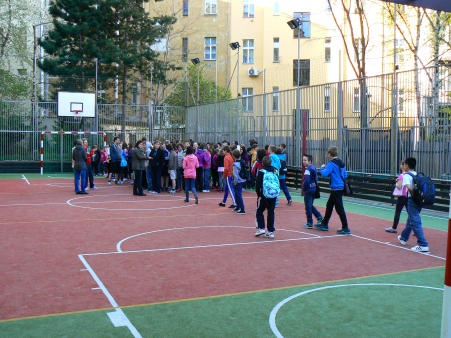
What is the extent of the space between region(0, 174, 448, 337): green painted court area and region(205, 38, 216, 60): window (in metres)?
33.2

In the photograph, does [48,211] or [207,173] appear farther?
[207,173]

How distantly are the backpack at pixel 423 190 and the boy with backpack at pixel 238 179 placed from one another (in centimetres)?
566

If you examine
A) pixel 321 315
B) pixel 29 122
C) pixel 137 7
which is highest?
pixel 137 7

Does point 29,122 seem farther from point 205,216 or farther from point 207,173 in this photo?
point 205,216

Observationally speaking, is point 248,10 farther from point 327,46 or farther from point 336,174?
point 336,174

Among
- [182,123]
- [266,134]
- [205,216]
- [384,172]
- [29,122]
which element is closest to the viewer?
[205,216]

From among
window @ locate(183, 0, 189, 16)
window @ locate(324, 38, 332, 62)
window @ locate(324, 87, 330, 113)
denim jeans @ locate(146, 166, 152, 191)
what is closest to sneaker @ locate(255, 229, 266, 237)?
window @ locate(324, 87, 330, 113)

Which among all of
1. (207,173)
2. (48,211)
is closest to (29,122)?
(207,173)

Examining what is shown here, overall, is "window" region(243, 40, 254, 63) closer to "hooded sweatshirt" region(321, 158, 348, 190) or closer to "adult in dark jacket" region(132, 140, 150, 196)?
"adult in dark jacket" region(132, 140, 150, 196)

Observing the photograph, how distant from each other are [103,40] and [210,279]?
102 ft

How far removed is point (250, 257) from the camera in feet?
31.5

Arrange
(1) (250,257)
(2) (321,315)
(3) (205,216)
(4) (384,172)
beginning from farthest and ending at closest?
(4) (384,172) → (3) (205,216) → (1) (250,257) → (2) (321,315)

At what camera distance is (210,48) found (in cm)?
4591

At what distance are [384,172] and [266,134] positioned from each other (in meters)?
7.28
